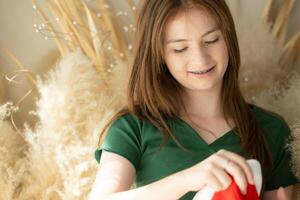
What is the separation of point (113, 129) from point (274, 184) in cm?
Answer: 39

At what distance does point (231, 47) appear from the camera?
3.48ft

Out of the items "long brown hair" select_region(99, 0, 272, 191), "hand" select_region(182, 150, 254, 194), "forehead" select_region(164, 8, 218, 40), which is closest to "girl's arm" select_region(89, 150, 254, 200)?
"hand" select_region(182, 150, 254, 194)

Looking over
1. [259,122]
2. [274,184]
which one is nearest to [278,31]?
[259,122]

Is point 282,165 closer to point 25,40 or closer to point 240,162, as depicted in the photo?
point 240,162

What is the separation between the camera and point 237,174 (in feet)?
2.62

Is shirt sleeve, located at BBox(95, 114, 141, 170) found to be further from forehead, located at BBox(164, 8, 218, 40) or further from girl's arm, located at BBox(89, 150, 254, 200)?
forehead, located at BBox(164, 8, 218, 40)

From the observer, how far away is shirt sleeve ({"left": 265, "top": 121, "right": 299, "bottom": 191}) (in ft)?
3.72

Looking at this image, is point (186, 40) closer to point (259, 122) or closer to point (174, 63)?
point (174, 63)

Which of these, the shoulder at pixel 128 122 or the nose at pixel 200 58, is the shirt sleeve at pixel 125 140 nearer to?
the shoulder at pixel 128 122

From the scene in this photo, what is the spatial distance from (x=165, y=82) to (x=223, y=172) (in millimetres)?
370

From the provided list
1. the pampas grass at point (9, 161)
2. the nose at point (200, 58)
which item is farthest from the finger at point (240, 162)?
the pampas grass at point (9, 161)

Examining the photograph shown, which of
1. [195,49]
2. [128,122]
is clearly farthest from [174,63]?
[128,122]

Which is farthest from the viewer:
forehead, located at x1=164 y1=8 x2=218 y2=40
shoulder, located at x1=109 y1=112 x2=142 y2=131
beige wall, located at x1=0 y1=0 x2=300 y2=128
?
beige wall, located at x1=0 y1=0 x2=300 y2=128

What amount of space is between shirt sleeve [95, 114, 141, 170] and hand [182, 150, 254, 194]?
25cm
